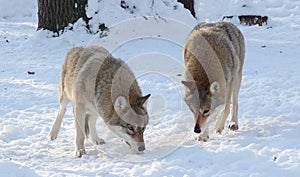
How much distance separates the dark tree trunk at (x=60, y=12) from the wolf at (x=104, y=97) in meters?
5.68

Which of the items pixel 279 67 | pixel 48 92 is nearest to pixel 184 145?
pixel 48 92

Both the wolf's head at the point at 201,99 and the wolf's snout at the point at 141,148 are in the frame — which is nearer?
the wolf's snout at the point at 141,148

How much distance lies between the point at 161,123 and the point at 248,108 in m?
1.46

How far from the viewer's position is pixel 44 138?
6.90 meters

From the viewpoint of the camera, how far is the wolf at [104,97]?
5898mm

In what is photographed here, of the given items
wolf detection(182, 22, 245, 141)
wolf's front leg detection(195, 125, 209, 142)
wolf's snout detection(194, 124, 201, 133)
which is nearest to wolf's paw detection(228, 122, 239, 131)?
wolf detection(182, 22, 245, 141)

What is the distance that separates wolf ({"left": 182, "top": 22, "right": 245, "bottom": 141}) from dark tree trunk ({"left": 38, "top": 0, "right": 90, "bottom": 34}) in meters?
5.59

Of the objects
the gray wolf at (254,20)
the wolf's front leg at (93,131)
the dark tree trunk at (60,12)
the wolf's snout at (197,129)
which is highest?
the wolf's snout at (197,129)

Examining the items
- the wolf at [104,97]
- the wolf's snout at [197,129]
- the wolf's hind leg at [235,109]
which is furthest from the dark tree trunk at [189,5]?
the wolf's snout at [197,129]

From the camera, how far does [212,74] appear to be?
642cm

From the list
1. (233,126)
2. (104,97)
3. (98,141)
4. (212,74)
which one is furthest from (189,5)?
(104,97)

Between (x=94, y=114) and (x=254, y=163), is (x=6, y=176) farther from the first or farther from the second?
(x=254, y=163)

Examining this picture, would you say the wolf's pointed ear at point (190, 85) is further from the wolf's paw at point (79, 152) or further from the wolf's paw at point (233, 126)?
the wolf's paw at point (79, 152)

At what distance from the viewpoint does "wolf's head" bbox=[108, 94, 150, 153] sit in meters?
5.86
